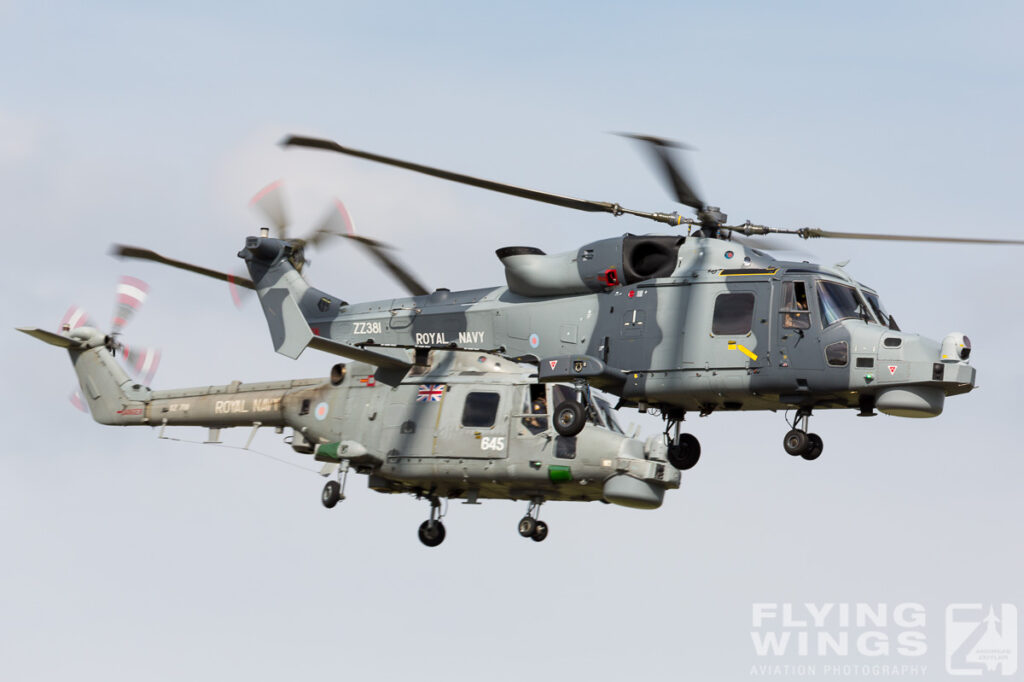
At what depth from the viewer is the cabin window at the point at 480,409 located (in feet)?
97.7

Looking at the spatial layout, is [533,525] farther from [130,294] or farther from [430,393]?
[130,294]

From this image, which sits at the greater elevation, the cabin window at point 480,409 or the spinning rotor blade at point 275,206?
the spinning rotor blade at point 275,206

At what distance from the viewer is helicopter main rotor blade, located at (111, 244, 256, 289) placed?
1278 inches

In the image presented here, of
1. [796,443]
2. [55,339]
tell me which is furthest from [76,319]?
[796,443]

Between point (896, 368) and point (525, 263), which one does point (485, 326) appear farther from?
point (896, 368)

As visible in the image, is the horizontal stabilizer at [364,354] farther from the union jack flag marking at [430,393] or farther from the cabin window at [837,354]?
the cabin window at [837,354]

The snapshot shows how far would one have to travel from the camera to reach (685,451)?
28.5 metres

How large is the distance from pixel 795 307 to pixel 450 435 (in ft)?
25.3

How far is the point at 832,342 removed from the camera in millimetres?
24797

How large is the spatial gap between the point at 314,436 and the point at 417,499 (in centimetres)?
241

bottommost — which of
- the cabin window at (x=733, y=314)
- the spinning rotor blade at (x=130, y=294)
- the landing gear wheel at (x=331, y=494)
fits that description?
the landing gear wheel at (x=331, y=494)

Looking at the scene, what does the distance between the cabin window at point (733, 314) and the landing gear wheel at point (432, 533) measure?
29.2ft

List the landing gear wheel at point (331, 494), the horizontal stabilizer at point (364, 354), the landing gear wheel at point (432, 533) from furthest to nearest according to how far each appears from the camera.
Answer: the landing gear wheel at point (432, 533), the landing gear wheel at point (331, 494), the horizontal stabilizer at point (364, 354)

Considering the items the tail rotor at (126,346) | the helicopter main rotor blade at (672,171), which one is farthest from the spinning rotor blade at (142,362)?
the helicopter main rotor blade at (672,171)
